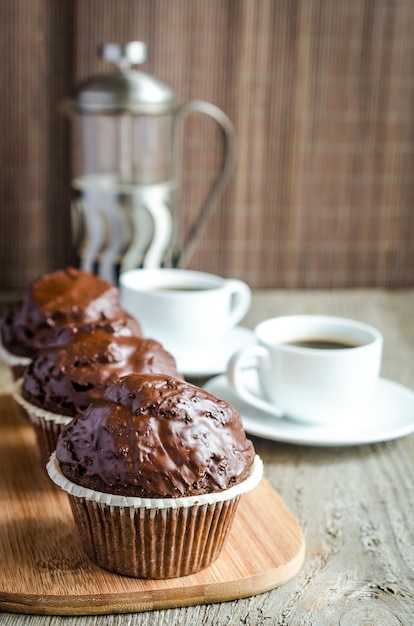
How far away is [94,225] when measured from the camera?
203 cm

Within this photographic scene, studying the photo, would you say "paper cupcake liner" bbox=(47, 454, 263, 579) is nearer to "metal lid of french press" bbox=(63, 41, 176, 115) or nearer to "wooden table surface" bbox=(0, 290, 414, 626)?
"wooden table surface" bbox=(0, 290, 414, 626)

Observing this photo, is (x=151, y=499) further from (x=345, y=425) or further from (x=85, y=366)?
(x=345, y=425)

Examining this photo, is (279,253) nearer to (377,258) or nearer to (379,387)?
(377,258)

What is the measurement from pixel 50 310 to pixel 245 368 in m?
0.29

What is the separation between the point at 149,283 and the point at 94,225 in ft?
1.06

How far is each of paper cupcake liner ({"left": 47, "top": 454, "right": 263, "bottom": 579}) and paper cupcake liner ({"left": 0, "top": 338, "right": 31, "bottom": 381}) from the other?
0.43 metres

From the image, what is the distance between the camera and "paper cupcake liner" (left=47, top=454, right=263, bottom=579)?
97 centimetres

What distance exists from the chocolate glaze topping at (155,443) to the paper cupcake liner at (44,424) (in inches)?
6.6

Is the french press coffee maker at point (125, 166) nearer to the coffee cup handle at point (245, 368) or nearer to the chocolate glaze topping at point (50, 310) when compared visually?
the chocolate glaze topping at point (50, 310)

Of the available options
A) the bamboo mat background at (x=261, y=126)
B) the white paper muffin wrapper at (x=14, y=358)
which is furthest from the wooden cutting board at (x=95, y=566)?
the bamboo mat background at (x=261, y=126)

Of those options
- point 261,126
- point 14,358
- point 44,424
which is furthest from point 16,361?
point 261,126

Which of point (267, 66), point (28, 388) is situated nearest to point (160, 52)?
point (267, 66)

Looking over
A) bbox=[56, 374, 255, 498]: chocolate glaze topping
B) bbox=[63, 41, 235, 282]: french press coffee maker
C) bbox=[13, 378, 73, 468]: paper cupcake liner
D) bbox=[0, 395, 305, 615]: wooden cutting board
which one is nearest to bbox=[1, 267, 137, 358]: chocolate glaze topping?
bbox=[13, 378, 73, 468]: paper cupcake liner

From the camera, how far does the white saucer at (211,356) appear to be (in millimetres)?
1603
